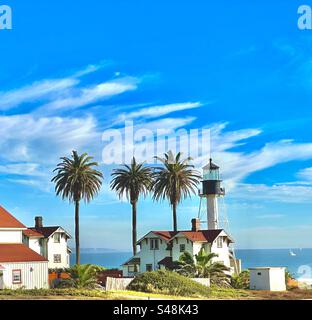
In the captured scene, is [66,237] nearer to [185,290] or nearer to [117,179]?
[117,179]

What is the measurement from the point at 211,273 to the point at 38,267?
39.9ft

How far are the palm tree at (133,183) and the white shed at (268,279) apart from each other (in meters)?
12.7

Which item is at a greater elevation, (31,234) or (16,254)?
(31,234)

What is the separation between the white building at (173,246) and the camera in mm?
54938

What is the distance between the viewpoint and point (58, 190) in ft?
158

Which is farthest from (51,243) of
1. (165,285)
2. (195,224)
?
(165,285)

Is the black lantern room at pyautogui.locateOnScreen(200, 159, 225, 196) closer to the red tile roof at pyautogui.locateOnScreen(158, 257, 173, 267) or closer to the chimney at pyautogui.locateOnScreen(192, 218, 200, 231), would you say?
the chimney at pyautogui.locateOnScreen(192, 218, 200, 231)

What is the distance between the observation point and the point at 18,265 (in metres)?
40.7

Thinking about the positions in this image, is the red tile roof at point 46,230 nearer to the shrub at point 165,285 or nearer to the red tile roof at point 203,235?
the red tile roof at point 203,235

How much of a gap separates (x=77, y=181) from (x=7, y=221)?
22.2 ft

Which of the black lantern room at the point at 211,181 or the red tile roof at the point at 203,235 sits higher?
the black lantern room at the point at 211,181

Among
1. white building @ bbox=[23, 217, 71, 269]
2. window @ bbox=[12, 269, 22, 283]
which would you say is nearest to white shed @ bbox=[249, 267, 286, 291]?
window @ bbox=[12, 269, 22, 283]

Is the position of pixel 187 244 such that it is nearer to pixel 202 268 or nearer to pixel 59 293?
pixel 202 268

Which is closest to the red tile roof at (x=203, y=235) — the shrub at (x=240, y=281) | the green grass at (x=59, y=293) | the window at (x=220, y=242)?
the window at (x=220, y=242)
